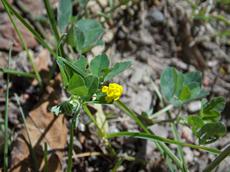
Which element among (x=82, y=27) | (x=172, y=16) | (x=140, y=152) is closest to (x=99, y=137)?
(x=140, y=152)

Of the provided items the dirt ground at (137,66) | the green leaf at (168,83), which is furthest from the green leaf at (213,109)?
the dirt ground at (137,66)

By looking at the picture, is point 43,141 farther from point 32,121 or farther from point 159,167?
point 159,167

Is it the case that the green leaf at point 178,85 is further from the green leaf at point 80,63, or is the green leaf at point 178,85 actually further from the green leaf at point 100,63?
the green leaf at point 80,63

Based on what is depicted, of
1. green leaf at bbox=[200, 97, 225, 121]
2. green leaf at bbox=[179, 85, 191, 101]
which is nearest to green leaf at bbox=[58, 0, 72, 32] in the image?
Answer: green leaf at bbox=[179, 85, 191, 101]

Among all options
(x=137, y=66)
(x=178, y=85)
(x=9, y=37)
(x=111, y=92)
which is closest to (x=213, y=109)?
(x=178, y=85)

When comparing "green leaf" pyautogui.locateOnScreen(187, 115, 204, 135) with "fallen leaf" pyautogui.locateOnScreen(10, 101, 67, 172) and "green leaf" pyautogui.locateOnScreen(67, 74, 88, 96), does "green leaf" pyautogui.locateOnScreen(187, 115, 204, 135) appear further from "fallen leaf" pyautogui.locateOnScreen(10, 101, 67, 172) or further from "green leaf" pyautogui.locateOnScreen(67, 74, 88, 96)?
"fallen leaf" pyautogui.locateOnScreen(10, 101, 67, 172)

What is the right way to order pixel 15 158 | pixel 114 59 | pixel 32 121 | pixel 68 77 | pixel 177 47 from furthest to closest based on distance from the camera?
pixel 177 47 → pixel 114 59 → pixel 32 121 → pixel 15 158 → pixel 68 77

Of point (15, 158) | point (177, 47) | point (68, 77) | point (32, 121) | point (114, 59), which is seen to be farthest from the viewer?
point (177, 47)
